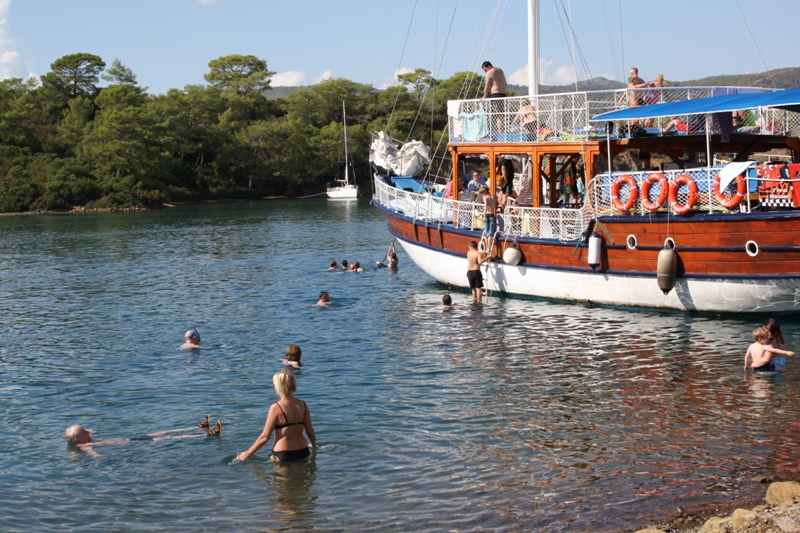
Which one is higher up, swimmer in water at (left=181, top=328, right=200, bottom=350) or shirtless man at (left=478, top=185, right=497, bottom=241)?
shirtless man at (left=478, top=185, right=497, bottom=241)

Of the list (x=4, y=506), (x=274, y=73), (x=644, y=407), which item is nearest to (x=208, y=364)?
(x=4, y=506)

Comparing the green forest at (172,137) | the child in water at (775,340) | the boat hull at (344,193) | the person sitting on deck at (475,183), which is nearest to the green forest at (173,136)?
the green forest at (172,137)

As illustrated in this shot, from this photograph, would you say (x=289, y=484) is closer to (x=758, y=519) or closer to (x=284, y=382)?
(x=284, y=382)

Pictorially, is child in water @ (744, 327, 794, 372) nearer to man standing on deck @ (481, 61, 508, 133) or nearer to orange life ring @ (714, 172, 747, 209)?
orange life ring @ (714, 172, 747, 209)

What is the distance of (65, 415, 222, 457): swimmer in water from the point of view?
12254mm

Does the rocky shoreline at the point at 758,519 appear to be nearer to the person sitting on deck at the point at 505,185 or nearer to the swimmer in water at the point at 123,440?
the swimmer in water at the point at 123,440

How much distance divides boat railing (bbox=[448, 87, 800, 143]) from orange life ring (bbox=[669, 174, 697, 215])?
103 inches

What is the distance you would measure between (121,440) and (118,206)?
260 ft

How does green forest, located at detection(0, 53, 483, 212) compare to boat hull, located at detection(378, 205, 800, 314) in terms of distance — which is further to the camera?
green forest, located at detection(0, 53, 483, 212)

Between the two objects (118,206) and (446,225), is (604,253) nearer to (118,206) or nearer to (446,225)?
(446,225)

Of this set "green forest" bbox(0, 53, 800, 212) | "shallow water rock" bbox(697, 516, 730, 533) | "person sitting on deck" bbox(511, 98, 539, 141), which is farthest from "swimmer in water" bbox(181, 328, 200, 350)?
"green forest" bbox(0, 53, 800, 212)

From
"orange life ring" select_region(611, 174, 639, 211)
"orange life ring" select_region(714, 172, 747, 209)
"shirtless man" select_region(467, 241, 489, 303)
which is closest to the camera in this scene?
"orange life ring" select_region(714, 172, 747, 209)

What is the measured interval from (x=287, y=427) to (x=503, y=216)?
41.0 feet

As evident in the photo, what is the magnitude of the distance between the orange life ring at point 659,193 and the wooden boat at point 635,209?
0.08ft
